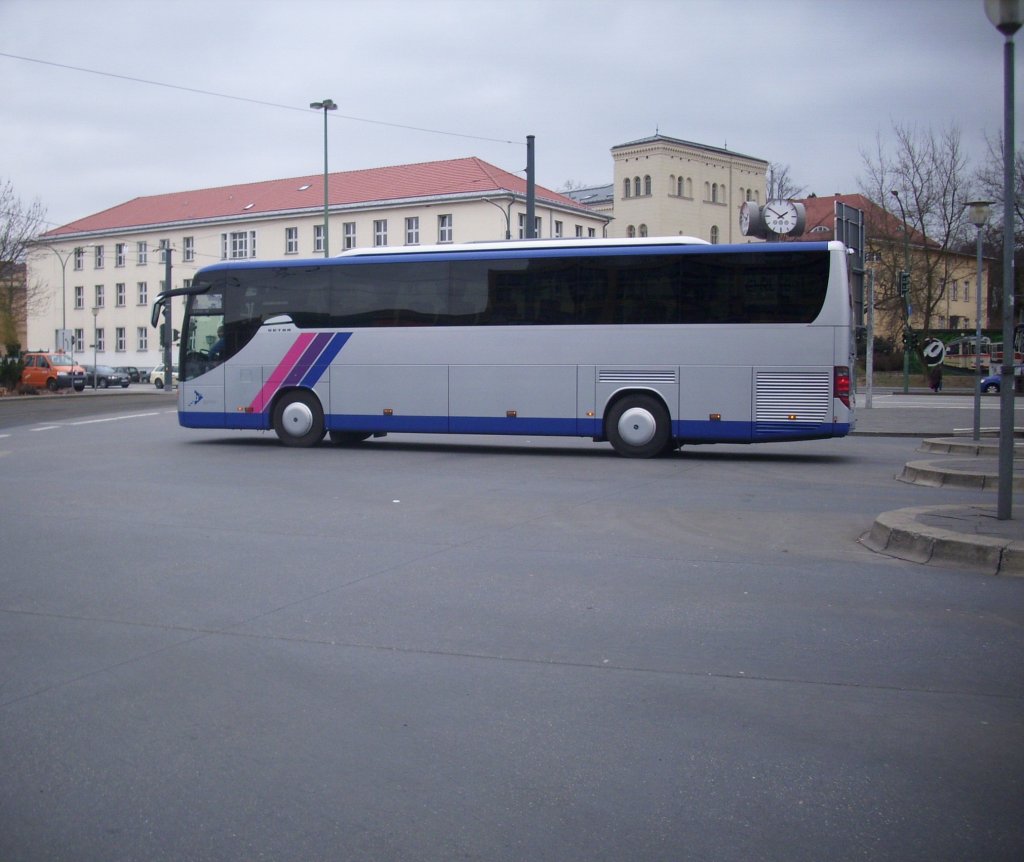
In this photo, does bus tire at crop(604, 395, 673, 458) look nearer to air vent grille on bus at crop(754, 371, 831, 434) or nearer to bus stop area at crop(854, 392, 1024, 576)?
air vent grille on bus at crop(754, 371, 831, 434)

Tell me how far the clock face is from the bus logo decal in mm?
8936

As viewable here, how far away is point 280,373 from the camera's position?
2034 centimetres

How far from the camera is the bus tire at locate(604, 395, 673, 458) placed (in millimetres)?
18031

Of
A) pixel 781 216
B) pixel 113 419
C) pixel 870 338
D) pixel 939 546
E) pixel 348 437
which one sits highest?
pixel 781 216

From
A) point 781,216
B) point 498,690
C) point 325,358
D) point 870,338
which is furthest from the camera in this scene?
point 870,338

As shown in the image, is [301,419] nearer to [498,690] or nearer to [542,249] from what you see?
[542,249]

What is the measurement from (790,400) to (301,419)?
8.85m

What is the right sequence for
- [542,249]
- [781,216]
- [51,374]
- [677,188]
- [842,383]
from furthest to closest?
[677,188] → [51,374] → [781,216] → [542,249] → [842,383]

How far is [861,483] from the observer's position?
47.5 ft

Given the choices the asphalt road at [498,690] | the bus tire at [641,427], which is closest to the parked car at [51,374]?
the bus tire at [641,427]

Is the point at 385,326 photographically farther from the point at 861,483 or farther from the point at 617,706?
the point at 617,706

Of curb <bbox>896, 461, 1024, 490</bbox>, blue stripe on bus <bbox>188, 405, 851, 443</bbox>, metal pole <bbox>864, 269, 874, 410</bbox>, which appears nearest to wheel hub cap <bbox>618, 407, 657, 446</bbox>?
blue stripe on bus <bbox>188, 405, 851, 443</bbox>

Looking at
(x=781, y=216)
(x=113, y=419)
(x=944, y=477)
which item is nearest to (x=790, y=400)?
(x=944, y=477)

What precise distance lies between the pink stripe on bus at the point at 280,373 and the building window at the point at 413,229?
5056 cm
